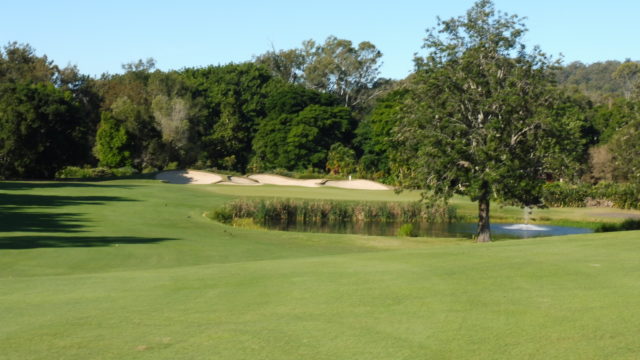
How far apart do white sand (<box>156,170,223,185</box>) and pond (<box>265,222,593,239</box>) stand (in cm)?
2929

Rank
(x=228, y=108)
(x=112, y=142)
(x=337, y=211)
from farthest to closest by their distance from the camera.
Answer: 1. (x=228, y=108)
2. (x=112, y=142)
3. (x=337, y=211)

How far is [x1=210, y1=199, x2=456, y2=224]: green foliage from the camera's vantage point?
1725 inches

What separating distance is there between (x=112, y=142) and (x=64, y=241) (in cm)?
4954

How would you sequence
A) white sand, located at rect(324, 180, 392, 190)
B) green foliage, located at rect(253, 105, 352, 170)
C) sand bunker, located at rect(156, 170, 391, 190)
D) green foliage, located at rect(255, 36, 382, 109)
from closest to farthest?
sand bunker, located at rect(156, 170, 391, 190) → white sand, located at rect(324, 180, 392, 190) → green foliage, located at rect(253, 105, 352, 170) → green foliage, located at rect(255, 36, 382, 109)

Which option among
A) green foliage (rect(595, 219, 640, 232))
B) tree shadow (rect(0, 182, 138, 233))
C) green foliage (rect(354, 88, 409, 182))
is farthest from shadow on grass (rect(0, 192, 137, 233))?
green foliage (rect(354, 88, 409, 182))

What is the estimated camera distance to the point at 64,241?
23.1 meters

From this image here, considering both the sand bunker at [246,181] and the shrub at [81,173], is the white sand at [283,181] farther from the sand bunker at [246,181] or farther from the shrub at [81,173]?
the shrub at [81,173]

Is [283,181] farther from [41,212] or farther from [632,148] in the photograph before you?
[632,148]

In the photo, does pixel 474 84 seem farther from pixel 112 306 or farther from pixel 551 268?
pixel 112 306

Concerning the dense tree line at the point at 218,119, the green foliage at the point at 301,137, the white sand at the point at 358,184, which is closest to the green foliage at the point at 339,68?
the dense tree line at the point at 218,119

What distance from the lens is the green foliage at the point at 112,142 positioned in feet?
230

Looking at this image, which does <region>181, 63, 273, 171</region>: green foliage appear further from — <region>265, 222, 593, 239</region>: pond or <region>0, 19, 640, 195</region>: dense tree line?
<region>265, 222, 593, 239</region>: pond

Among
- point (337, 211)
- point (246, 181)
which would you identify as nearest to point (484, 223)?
point (337, 211)

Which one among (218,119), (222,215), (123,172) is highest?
(218,119)
